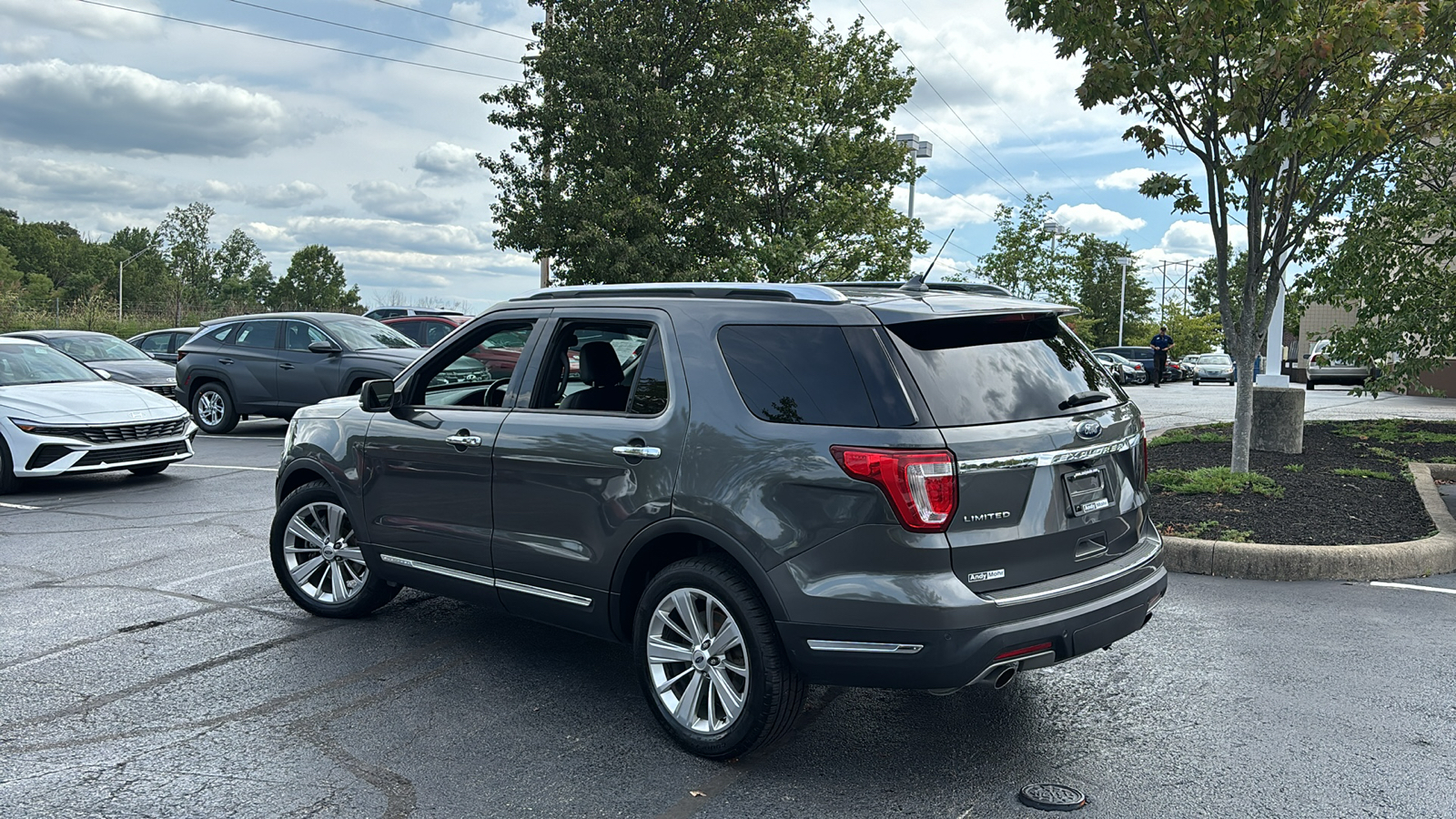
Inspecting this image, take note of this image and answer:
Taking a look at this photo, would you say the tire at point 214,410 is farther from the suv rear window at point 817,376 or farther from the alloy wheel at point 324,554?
the suv rear window at point 817,376

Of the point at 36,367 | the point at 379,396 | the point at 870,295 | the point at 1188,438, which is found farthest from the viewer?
the point at 1188,438

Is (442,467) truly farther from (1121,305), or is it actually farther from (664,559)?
(1121,305)

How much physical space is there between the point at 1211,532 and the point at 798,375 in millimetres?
4941

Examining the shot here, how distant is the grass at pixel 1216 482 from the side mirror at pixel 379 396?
6.57 meters

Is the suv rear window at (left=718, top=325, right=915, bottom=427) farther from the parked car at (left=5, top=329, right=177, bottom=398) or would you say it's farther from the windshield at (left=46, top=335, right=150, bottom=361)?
the windshield at (left=46, top=335, right=150, bottom=361)

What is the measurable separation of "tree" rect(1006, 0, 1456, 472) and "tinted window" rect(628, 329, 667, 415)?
6182 mm

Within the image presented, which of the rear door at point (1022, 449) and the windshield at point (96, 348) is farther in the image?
the windshield at point (96, 348)

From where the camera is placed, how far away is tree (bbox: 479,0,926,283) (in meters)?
28.8

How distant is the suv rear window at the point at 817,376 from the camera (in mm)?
3752

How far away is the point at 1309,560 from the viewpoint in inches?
277

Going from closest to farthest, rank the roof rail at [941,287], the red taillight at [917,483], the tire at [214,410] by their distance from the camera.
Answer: the red taillight at [917,483] → the roof rail at [941,287] → the tire at [214,410]

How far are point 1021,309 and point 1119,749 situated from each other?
67.5 inches

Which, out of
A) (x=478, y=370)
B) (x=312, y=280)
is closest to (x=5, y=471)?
(x=478, y=370)

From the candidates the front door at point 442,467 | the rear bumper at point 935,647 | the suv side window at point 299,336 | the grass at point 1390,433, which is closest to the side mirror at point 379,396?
the front door at point 442,467
